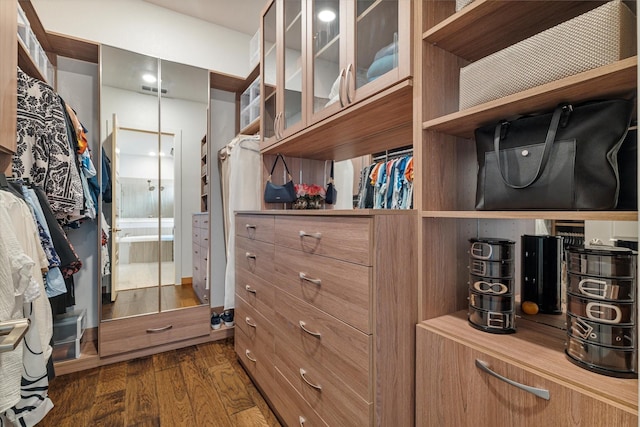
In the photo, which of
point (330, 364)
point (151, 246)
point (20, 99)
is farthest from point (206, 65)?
point (330, 364)

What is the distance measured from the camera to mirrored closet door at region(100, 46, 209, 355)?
215 cm

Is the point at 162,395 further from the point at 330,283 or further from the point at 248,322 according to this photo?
the point at 330,283

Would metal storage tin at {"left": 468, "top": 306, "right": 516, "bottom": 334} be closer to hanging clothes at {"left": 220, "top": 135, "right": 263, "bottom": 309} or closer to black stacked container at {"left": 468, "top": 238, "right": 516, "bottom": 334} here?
black stacked container at {"left": 468, "top": 238, "right": 516, "bottom": 334}

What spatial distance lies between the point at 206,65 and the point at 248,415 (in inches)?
110

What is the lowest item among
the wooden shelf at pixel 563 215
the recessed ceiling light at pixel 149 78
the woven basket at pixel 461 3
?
the wooden shelf at pixel 563 215

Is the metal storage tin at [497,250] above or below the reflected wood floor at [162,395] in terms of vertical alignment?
above

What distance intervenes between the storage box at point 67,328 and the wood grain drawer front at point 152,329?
148 mm

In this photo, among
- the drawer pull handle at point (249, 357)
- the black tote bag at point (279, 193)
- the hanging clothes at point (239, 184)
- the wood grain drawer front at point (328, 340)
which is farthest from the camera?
→ the hanging clothes at point (239, 184)

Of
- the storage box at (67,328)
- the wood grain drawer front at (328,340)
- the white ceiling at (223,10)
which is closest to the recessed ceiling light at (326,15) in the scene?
the wood grain drawer front at (328,340)

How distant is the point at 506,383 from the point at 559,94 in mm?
698

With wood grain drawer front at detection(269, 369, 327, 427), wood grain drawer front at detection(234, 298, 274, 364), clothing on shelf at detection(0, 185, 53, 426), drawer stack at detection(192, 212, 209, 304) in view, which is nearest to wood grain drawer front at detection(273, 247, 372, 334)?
wood grain drawer front at detection(234, 298, 274, 364)

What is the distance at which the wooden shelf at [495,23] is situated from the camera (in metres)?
0.80

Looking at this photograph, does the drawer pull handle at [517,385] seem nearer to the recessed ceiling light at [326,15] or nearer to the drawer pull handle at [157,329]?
the recessed ceiling light at [326,15]

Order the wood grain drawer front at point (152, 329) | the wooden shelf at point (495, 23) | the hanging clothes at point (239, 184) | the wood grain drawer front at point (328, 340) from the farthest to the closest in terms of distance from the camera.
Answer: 1. the hanging clothes at point (239, 184)
2. the wood grain drawer front at point (152, 329)
3. the wood grain drawer front at point (328, 340)
4. the wooden shelf at point (495, 23)
